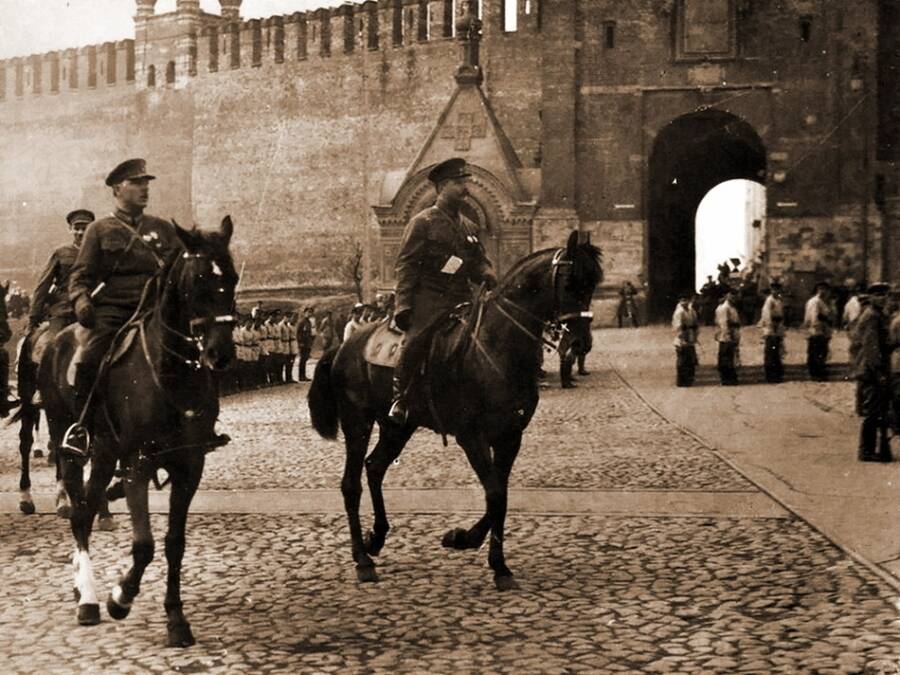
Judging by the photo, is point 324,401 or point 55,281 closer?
point 324,401

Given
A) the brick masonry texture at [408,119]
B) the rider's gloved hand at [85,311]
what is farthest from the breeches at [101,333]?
the brick masonry texture at [408,119]

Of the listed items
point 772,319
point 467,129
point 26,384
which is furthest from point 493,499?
point 467,129

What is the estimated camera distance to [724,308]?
19781mm

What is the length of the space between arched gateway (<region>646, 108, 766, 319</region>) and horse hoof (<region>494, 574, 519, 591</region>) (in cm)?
2697

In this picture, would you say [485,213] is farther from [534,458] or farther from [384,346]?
[384,346]

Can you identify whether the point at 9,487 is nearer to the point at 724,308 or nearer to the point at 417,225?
the point at 417,225

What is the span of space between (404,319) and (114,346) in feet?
5.69

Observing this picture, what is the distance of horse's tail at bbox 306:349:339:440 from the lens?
7.74m

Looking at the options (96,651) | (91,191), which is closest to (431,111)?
(91,191)

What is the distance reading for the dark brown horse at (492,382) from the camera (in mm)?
6801

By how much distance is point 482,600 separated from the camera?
247 inches

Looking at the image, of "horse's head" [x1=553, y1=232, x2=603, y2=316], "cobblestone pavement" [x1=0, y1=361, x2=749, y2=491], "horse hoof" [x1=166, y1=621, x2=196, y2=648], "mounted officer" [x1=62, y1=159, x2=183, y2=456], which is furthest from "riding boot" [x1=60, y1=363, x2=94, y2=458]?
"cobblestone pavement" [x1=0, y1=361, x2=749, y2=491]

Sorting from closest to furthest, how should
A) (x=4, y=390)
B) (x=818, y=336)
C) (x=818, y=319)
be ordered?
(x=4, y=390), (x=818, y=319), (x=818, y=336)

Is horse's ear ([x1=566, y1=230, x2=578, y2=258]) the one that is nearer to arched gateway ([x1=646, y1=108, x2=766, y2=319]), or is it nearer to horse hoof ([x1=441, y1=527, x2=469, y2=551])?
horse hoof ([x1=441, y1=527, x2=469, y2=551])
